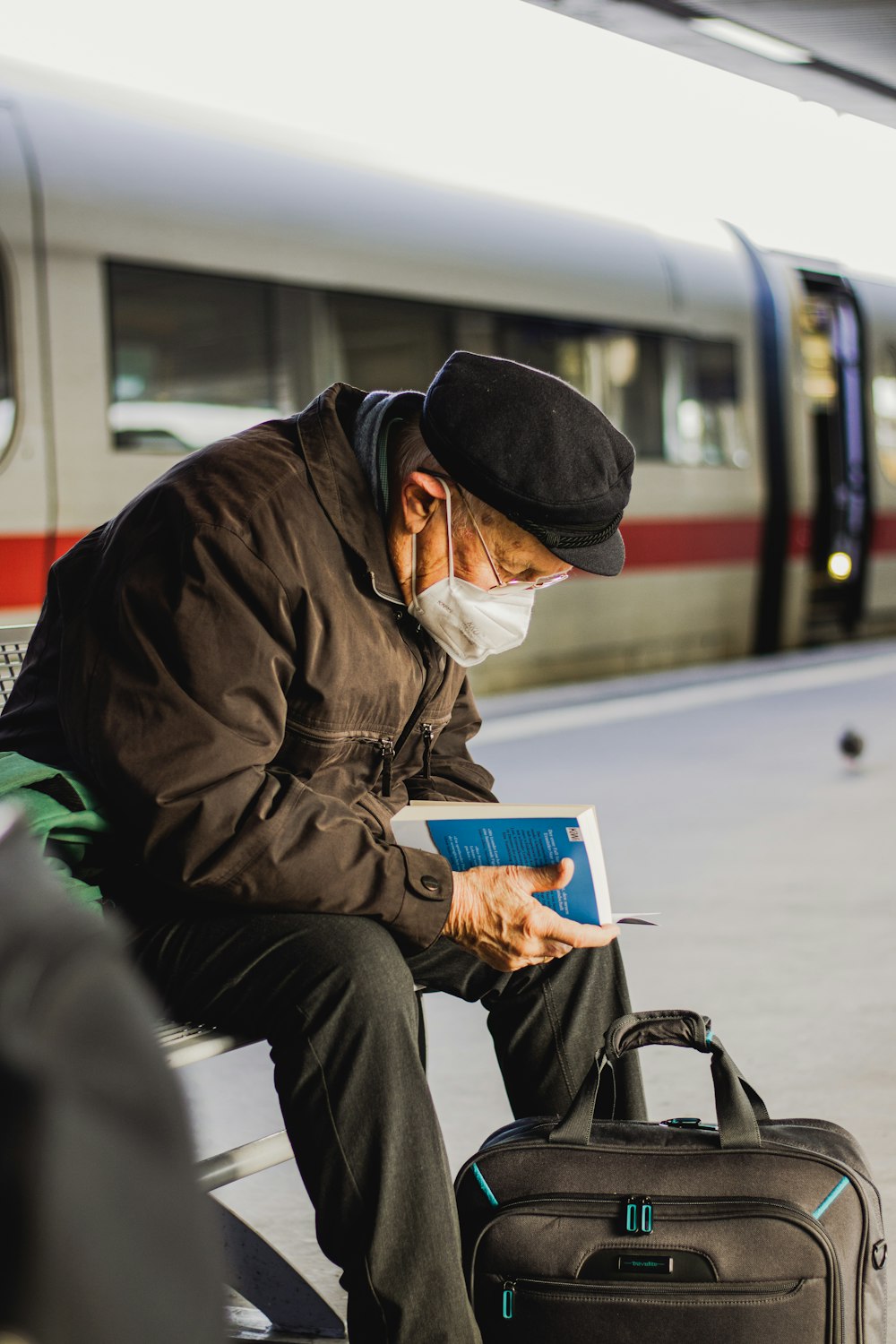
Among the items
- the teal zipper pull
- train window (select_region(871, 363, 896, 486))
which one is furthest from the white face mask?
train window (select_region(871, 363, 896, 486))

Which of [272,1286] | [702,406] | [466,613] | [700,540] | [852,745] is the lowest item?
[272,1286]

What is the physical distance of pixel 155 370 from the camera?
255 inches

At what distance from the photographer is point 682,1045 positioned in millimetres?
1904

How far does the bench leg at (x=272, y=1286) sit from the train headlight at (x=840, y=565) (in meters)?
9.41

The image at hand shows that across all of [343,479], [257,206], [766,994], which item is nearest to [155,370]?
[257,206]

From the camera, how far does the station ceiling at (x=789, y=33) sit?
6.65 meters

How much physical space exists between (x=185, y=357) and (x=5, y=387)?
96 centimetres

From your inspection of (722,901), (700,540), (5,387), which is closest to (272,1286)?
(722,901)

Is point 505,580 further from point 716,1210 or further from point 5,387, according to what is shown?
point 5,387

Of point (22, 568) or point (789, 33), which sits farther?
point (789, 33)

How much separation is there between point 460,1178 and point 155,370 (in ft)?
16.6

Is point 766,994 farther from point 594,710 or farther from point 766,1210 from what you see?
point 594,710

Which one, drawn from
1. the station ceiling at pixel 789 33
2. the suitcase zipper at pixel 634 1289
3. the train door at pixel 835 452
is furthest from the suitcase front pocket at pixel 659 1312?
Answer: the train door at pixel 835 452

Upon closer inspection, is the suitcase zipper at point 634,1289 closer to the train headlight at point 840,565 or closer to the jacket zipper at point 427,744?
the jacket zipper at point 427,744
